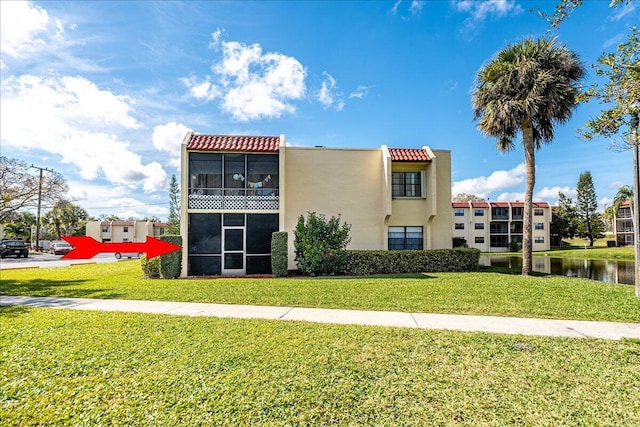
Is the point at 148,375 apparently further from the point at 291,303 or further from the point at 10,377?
the point at 291,303

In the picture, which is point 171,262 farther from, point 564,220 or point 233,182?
point 564,220

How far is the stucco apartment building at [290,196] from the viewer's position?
15734 millimetres

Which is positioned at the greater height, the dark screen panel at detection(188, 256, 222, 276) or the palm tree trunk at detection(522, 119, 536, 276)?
the palm tree trunk at detection(522, 119, 536, 276)

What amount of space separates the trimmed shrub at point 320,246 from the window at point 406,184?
14.3 ft

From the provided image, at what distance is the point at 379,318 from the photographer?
6910 mm

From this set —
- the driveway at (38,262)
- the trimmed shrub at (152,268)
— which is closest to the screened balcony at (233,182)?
the trimmed shrub at (152,268)

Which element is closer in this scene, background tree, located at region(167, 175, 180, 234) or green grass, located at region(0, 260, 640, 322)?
green grass, located at region(0, 260, 640, 322)

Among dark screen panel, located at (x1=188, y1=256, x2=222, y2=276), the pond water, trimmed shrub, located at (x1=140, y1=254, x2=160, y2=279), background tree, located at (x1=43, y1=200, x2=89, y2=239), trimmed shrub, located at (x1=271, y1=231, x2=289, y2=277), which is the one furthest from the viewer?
background tree, located at (x1=43, y1=200, x2=89, y2=239)

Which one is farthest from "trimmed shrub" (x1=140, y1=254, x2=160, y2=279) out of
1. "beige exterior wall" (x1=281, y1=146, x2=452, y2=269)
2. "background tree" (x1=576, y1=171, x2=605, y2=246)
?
"background tree" (x1=576, y1=171, x2=605, y2=246)

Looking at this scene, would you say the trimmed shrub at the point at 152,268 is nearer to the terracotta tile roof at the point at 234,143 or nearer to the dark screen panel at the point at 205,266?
the dark screen panel at the point at 205,266

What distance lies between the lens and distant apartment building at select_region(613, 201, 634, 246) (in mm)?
56750

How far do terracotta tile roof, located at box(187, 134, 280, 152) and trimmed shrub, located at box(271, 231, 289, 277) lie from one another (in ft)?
13.5

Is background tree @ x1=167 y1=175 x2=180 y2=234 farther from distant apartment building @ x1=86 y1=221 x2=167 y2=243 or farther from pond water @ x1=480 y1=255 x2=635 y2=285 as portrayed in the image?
distant apartment building @ x1=86 y1=221 x2=167 y2=243

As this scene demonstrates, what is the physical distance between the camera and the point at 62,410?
3525mm
